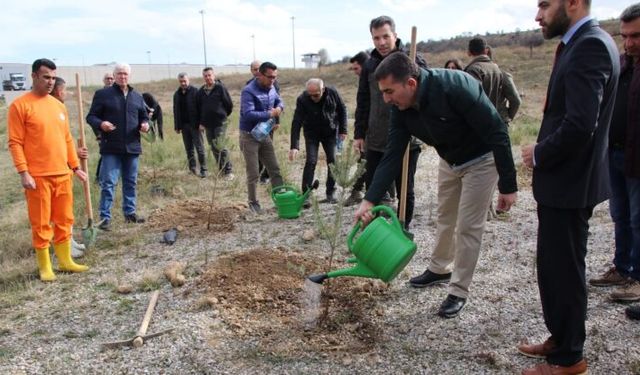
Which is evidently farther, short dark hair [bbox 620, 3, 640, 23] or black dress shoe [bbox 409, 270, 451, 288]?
black dress shoe [bbox 409, 270, 451, 288]

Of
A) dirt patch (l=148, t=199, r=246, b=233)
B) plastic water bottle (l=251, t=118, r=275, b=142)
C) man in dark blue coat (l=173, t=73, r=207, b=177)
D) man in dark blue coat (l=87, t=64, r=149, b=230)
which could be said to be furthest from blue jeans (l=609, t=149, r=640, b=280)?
man in dark blue coat (l=173, t=73, r=207, b=177)

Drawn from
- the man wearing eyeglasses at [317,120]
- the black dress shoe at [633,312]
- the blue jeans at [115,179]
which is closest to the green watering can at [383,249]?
the black dress shoe at [633,312]

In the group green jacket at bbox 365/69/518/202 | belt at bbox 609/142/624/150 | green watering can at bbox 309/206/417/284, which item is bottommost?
green watering can at bbox 309/206/417/284

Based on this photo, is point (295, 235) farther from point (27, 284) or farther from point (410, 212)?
point (27, 284)

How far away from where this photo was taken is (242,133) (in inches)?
231

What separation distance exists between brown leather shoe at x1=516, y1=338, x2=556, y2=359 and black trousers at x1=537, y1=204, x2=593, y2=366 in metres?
0.21

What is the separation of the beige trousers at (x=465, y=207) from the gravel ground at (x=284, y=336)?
31cm

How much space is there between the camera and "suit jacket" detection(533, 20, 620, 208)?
2039 mm

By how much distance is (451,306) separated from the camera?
3236mm

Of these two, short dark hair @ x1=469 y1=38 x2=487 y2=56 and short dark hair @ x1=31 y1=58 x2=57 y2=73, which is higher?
short dark hair @ x1=469 y1=38 x2=487 y2=56

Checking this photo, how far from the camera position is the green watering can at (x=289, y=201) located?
222 inches

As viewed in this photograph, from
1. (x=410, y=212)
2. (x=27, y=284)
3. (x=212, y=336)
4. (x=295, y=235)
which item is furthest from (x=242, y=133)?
(x=212, y=336)

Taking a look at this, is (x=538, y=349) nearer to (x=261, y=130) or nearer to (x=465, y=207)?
(x=465, y=207)

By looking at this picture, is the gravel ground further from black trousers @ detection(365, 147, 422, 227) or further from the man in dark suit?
the man in dark suit
